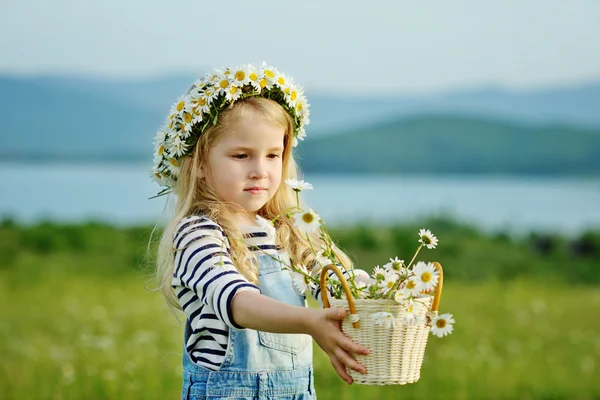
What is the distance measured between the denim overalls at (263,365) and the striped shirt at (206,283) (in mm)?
46

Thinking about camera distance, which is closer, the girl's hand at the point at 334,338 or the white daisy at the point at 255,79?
the girl's hand at the point at 334,338

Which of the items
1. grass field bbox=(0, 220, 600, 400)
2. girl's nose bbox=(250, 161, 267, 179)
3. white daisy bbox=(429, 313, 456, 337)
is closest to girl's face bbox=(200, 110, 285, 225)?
girl's nose bbox=(250, 161, 267, 179)

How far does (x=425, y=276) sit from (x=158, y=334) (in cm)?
485

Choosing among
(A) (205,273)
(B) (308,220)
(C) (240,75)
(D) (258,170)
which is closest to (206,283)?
(A) (205,273)

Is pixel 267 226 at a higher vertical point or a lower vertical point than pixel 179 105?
lower

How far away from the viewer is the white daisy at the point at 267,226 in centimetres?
301

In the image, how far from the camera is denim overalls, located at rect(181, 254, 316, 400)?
3.11 metres

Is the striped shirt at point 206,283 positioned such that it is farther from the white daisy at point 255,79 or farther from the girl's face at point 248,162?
the white daisy at point 255,79

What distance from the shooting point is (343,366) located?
9.11 ft

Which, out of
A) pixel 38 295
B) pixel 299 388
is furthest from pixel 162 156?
pixel 38 295

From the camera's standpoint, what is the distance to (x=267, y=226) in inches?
120

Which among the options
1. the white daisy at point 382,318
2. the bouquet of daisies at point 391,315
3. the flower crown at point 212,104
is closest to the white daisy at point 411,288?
the bouquet of daisies at point 391,315

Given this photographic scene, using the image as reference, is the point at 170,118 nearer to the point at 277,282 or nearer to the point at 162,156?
the point at 162,156

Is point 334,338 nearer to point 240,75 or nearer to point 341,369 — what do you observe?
point 341,369
